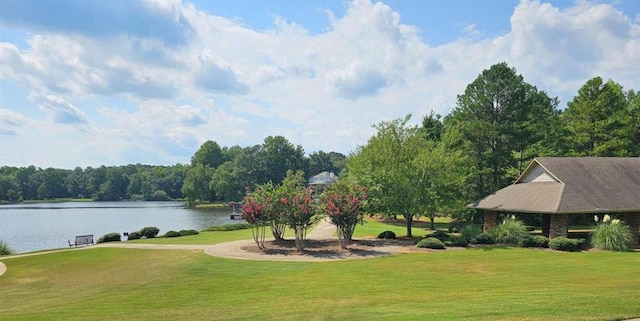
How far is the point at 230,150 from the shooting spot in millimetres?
132125

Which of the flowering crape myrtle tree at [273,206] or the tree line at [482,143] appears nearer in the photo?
the flowering crape myrtle tree at [273,206]

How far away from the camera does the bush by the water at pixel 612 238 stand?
2191 cm

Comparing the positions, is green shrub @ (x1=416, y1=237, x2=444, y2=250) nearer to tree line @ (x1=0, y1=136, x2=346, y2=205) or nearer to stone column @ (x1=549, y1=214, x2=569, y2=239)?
stone column @ (x1=549, y1=214, x2=569, y2=239)

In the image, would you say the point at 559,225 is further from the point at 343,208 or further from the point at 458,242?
the point at 343,208

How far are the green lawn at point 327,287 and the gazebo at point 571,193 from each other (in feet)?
11.0

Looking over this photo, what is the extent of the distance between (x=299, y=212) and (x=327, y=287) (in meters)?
8.15

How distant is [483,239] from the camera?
78.8 feet

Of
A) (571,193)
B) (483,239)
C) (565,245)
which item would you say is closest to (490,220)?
(483,239)

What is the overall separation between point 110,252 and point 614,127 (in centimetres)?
3862

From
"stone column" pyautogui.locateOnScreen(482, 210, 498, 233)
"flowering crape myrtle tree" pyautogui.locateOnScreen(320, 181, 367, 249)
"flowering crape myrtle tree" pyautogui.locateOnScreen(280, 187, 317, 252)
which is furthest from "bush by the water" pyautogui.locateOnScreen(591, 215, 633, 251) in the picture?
"flowering crape myrtle tree" pyautogui.locateOnScreen(280, 187, 317, 252)

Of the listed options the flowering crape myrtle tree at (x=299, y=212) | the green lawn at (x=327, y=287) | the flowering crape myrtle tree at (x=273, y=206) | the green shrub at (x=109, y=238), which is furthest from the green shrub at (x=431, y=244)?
the green shrub at (x=109, y=238)

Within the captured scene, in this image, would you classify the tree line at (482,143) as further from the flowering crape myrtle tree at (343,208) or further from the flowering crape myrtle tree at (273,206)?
the flowering crape myrtle tree at (273,206)

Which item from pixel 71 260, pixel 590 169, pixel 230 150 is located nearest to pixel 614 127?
pixel 590 169

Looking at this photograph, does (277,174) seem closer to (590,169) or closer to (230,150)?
(230,150)
